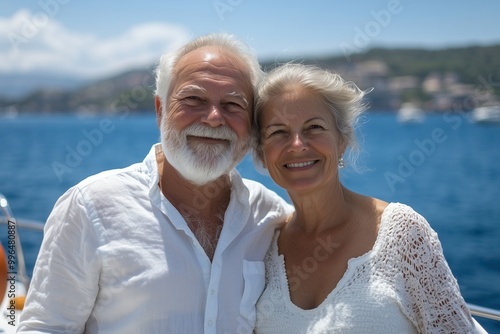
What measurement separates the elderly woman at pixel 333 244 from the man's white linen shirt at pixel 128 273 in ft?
0.71

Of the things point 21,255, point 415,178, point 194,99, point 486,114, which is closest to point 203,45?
point 194,99

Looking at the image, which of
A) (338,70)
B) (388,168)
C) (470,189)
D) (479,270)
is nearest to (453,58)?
(388,168)

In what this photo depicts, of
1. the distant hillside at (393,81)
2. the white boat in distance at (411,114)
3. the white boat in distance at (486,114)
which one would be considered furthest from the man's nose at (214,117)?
the white boat in distance at (411,114)

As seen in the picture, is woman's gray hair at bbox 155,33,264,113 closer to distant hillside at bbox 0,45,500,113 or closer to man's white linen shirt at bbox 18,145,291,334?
man's white linen shirt at bbox 18,145,291,334

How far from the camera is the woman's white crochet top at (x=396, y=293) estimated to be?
2033mm

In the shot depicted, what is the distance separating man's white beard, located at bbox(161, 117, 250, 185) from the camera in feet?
7.23

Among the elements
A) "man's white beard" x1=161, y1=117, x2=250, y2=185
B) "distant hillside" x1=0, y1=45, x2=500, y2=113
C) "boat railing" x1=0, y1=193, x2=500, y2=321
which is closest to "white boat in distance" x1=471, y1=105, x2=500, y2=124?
"distant hillside" x1=0, y1=45, x2=500, y2=113

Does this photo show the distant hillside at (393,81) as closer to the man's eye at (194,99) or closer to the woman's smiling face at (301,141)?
the woman's smiling face at (301,141)

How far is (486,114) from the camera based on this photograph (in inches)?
2152

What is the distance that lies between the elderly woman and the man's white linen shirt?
0.22m

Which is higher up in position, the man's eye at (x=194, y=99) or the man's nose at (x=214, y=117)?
the man's eye at (x=194, y=99)

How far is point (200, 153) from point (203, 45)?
0.50 m

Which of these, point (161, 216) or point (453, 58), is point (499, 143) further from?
point (161, 216)

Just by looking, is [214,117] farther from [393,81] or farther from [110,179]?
[393,81]
